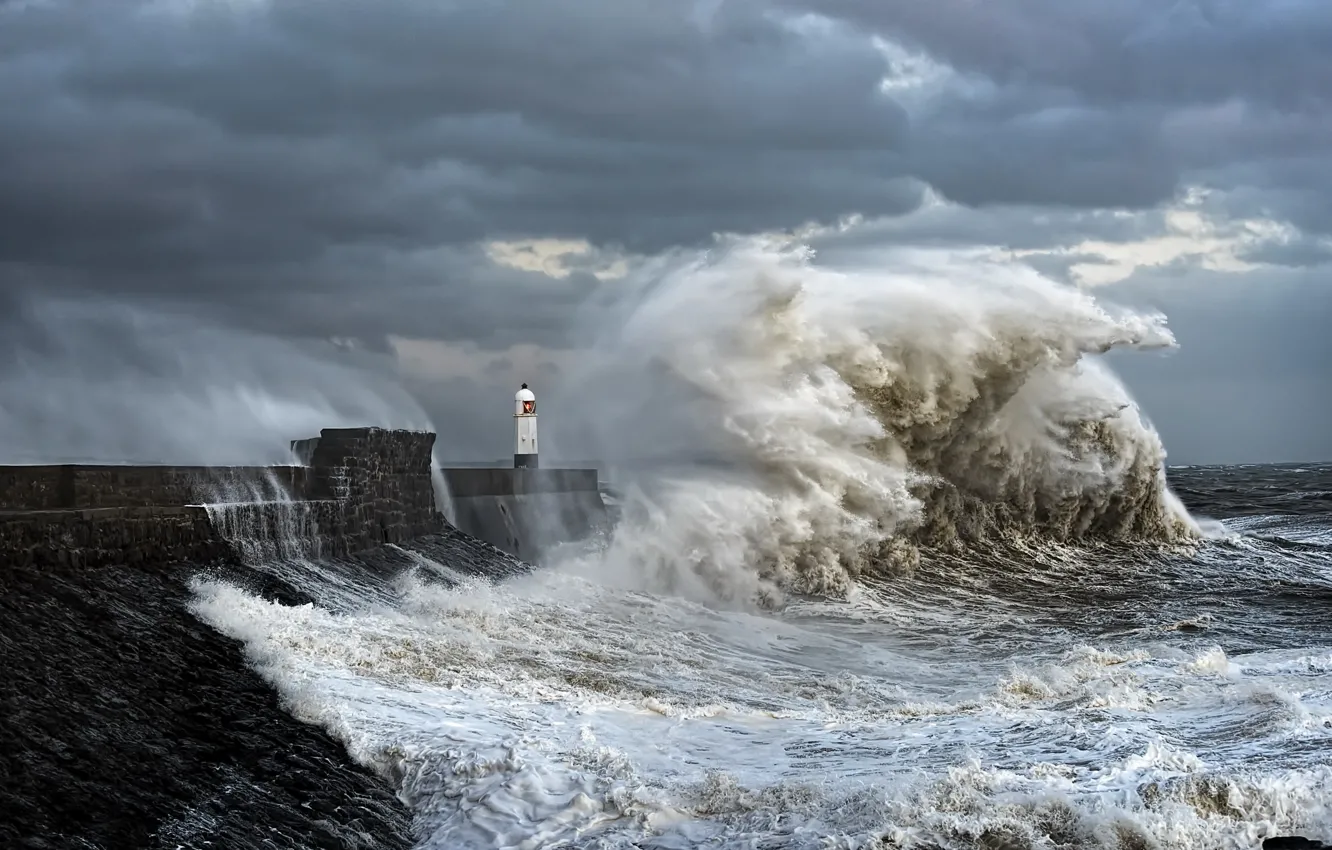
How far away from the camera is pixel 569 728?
6145 mm

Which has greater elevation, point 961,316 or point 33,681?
point 961,316

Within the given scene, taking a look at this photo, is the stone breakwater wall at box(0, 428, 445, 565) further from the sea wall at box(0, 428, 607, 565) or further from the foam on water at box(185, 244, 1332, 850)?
the foam on water at box(185, 244, 1332, 850)

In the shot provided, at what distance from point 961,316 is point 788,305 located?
2.33 meters

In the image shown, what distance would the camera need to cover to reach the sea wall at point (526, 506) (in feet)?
42.6

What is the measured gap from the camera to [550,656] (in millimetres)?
7941

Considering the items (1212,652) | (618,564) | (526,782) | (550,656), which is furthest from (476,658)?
(618,564)

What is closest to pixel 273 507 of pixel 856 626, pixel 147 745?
pixel 147 745

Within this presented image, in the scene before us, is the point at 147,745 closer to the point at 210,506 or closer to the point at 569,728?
the point at 569,728

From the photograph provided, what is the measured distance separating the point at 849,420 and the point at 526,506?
12.0ft

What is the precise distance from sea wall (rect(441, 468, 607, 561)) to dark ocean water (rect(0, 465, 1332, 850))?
2.74m

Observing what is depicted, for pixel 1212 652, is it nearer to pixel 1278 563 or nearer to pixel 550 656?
pixel 550 656

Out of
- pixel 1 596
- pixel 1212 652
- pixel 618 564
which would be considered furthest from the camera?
pixel 618 564

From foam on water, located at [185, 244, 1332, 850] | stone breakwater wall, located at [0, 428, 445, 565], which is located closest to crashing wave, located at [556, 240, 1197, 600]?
foam on water, located at [185, 244, 1332, 850]

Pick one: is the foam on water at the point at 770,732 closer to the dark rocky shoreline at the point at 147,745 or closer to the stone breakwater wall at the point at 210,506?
the dark rocky shoreline at the point at 147,745
